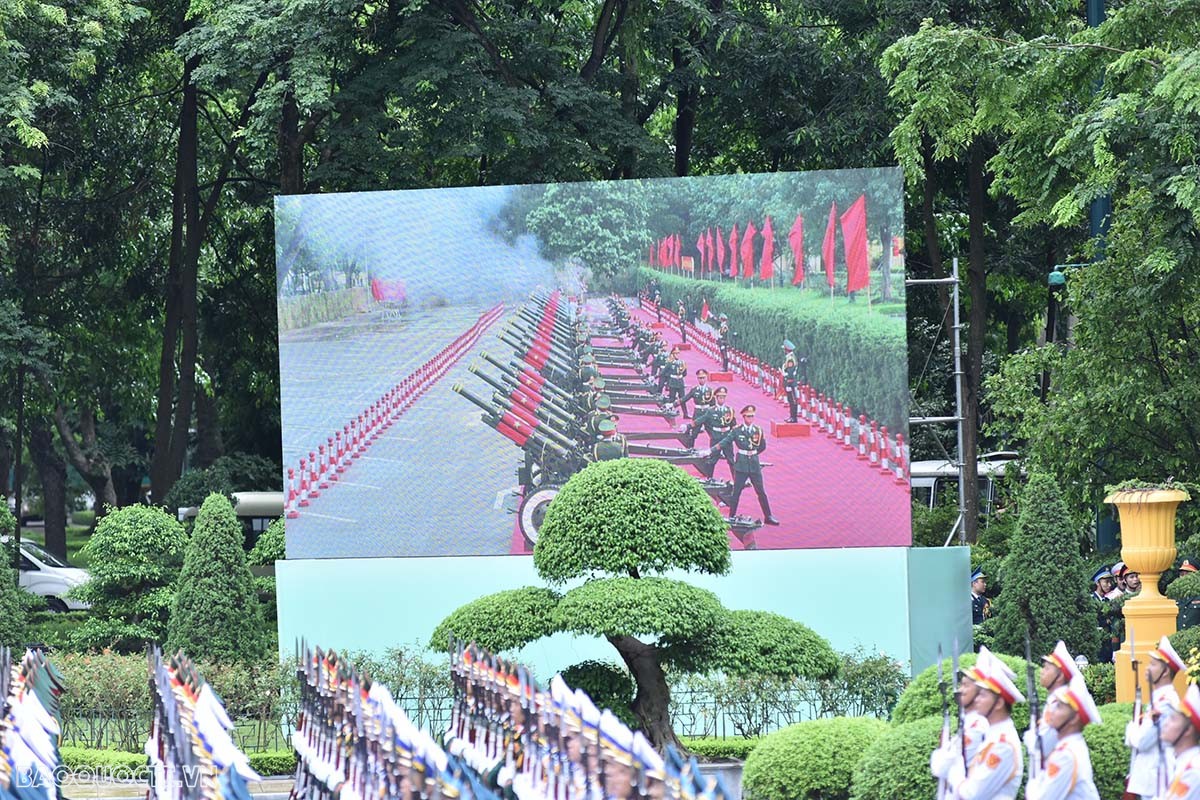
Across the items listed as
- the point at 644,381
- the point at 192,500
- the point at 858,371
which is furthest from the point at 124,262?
the point at 858,371

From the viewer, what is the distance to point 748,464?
56.9 ft

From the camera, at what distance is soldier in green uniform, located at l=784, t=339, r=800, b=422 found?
684 inches

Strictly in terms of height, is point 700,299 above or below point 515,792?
above

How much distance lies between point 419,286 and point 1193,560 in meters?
8.43

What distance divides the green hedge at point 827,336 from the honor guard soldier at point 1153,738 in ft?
27.1

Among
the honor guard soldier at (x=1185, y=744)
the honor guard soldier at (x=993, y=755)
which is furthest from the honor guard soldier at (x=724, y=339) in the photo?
the honor guard soldier at (x=1185, y=744)

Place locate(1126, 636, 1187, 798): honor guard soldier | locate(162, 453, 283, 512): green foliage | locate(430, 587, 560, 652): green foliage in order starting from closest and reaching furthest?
locate(1126, 636, 1187, 798): honor guard soldier < locate(430, 587, 560, 652): green foliage < locate(162, 453, 283, 512): green foliage

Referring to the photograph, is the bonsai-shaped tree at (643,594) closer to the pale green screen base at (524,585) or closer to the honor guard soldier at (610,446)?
the pale green screen base at (524,585)

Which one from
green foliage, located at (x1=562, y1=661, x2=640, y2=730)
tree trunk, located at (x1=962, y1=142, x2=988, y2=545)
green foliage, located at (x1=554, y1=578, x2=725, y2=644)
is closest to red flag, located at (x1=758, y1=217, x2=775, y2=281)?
tree trunk, located at (x1=962, y1=142, x2=988, y2=545)

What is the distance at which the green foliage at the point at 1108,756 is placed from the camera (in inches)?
361

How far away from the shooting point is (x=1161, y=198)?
1294 cm

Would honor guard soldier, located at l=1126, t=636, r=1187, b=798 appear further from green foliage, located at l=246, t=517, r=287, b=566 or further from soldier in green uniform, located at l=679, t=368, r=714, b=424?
green foliage, located at l=246, t=517, r=287, b=566

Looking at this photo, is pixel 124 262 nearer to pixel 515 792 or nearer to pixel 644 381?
pixel 644 381

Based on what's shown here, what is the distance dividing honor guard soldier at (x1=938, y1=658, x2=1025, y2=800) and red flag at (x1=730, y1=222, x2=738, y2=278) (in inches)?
389
